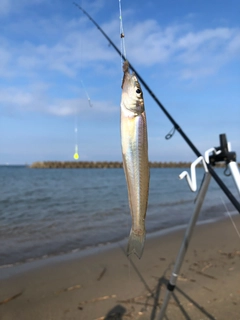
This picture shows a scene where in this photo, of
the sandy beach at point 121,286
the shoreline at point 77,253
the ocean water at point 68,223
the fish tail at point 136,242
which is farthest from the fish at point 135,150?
the ocean water at point 68,223

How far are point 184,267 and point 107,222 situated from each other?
5656 millimetres

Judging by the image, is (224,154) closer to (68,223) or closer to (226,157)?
(226,157)

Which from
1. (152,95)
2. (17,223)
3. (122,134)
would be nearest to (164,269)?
(152,95)

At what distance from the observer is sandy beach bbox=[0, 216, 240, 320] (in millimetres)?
4141

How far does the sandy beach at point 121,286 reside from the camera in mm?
4141

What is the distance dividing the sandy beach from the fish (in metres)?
1.70

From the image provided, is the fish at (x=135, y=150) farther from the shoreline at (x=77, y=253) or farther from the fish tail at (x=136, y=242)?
the shoreline at (x=77, y=253)

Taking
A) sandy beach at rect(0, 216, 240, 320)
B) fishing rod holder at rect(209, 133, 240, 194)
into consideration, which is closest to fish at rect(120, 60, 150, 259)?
fishing rod holder at rect(209, 133, 240, 194)

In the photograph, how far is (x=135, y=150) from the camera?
144 cm

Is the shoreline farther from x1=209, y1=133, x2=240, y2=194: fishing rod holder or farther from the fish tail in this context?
the fish tail

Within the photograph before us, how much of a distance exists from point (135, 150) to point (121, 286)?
13.5 feet

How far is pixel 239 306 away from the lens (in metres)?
4.07

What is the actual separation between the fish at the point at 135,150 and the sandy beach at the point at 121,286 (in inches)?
66.9

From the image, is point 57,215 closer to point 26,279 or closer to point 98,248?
point 98,248
